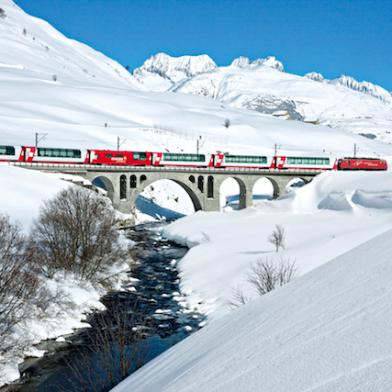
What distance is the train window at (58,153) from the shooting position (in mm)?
57594

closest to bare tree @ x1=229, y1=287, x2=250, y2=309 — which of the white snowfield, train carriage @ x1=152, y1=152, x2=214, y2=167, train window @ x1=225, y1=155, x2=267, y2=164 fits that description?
train carriage @ x1=152, y1=152, x2=214, y2=167

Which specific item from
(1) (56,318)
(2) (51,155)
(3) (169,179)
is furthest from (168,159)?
(1) (56,318)

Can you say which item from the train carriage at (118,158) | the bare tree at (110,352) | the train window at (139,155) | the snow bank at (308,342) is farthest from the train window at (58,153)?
the snow bank at (308,342)

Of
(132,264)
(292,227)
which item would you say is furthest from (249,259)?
(292,227)

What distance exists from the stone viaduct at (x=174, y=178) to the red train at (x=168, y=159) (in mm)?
808

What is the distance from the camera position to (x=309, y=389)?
4621 millimetres

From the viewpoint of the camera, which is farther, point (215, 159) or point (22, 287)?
point (215, 159)

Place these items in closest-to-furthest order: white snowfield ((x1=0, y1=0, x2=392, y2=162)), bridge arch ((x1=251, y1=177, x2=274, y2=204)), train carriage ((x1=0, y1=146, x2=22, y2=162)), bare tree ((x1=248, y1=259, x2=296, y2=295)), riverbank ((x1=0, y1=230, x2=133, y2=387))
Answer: riverbank ((x1=0, y1=230, x2=133, y2=387)) → bare tree ((x1=248, y1=259, x2=296, y2=295)) → train carriage ((x1=0, y1=146, x2=22, y2=162)) → white snowfield ((x1=0, y1=0, x2=392, y2=162)) → bridge arch ((x1=251, y1=177, x2=274, y2=204))

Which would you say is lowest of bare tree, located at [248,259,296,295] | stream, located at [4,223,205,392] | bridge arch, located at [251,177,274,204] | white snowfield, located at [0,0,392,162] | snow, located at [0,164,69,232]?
stream, located at [4,223,205,392]

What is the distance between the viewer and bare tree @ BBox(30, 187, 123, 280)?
3216 centimetres

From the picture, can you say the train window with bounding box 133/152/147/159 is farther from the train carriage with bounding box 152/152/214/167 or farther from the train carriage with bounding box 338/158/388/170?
the train carriage with bounding box 338/158/388/170

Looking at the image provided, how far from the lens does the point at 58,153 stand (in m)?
58.9

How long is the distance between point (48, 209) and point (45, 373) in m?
17.6

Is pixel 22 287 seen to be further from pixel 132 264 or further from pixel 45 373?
pixel 132 264
